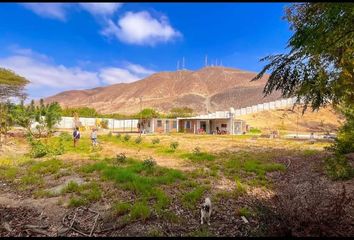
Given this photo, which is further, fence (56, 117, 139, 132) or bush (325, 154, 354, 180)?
fence (56, 117, 139, 132)

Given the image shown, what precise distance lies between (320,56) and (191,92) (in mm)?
122258

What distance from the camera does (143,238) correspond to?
5270mm

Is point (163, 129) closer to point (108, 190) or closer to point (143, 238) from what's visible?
point (108, 190)

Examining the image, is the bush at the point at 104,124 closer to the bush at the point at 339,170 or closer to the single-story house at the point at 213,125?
the single-story house at the point at 213,125

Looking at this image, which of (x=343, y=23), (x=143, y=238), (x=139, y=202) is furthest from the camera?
(x=139, y=202)

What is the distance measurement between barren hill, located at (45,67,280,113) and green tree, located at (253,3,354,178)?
96326 mm

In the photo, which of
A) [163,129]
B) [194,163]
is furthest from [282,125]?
[194,163]

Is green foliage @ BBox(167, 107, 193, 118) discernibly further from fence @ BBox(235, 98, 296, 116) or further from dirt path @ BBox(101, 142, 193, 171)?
dirt path @ BBox(101, 142, 193, 171)

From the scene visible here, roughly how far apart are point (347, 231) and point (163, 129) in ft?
158

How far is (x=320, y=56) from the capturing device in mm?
7695

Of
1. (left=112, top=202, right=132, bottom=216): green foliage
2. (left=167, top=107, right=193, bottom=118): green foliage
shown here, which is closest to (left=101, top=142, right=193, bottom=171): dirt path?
(left=112, top=202, right=132, bottom=216): green foliage

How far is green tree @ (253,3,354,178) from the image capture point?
4.68 metres

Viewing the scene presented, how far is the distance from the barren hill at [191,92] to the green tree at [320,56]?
96326 mm

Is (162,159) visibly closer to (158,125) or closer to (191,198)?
(191,198)
